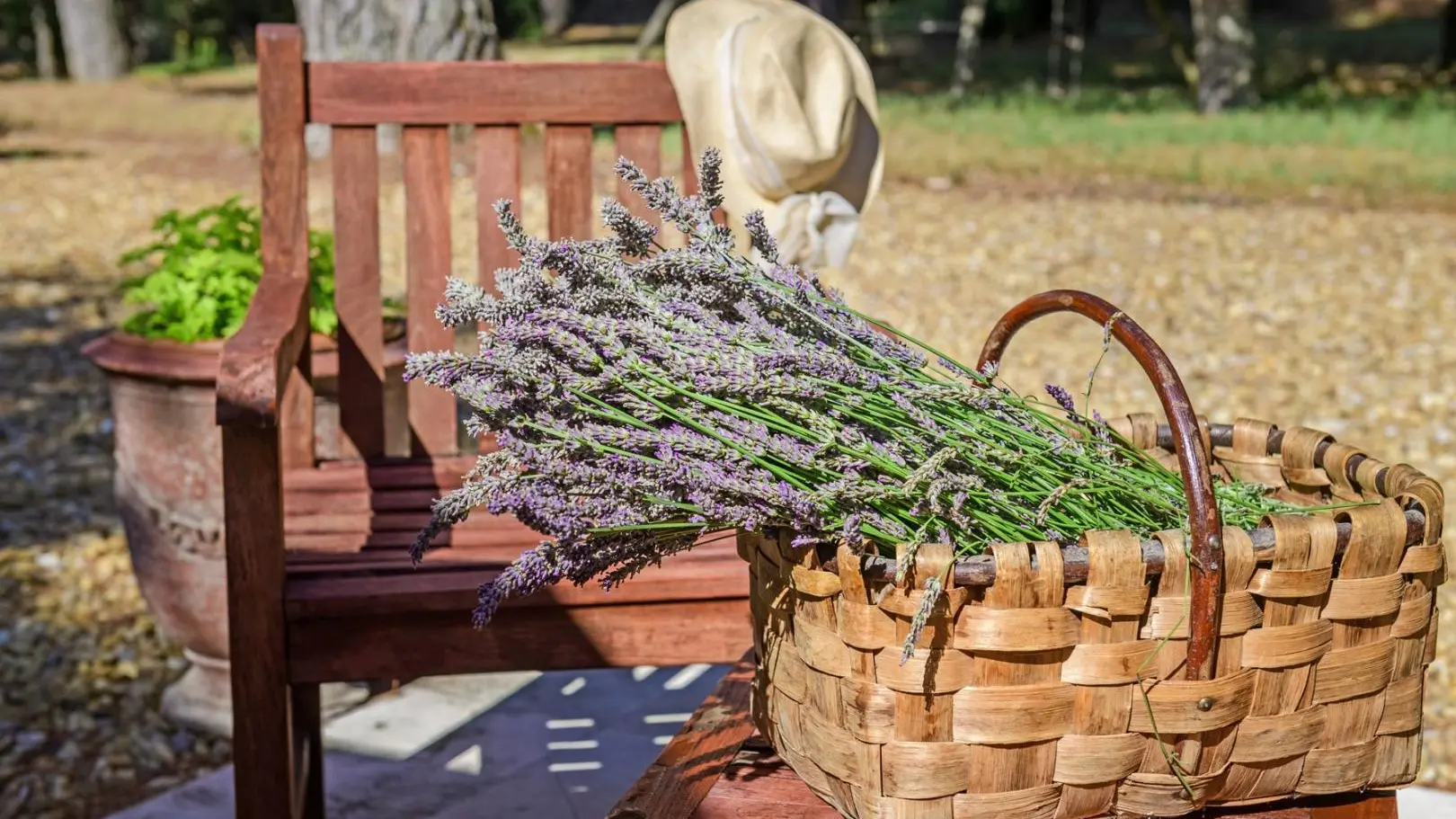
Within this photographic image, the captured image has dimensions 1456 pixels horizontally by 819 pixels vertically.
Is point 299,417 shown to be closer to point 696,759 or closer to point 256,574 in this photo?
point 256,574

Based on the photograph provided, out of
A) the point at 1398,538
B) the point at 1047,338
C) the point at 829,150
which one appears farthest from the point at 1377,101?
the point at 1398,538

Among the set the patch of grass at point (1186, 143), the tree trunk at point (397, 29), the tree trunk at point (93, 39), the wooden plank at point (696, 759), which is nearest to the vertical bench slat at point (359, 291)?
the wooden plank at point (696, 759)

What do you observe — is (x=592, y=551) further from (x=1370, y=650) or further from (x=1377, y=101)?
(x=1377, y=101)

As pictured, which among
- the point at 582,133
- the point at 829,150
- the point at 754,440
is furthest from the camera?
the point at 582,133

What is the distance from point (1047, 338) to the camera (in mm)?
5832

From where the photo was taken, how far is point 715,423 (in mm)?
1308

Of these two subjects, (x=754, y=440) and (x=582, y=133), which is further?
(x=582, y=133)

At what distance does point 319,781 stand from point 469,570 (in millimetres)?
716

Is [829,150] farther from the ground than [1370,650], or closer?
farther from the ground

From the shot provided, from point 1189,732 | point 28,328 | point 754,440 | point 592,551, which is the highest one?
point 754,440

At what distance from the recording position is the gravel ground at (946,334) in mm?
3236

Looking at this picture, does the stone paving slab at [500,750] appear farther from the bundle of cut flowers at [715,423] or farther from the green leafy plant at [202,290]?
the bundle of cut flowers at [715,423]

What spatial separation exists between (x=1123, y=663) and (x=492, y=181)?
1745 mm

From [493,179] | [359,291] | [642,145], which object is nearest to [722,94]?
[642,145]
